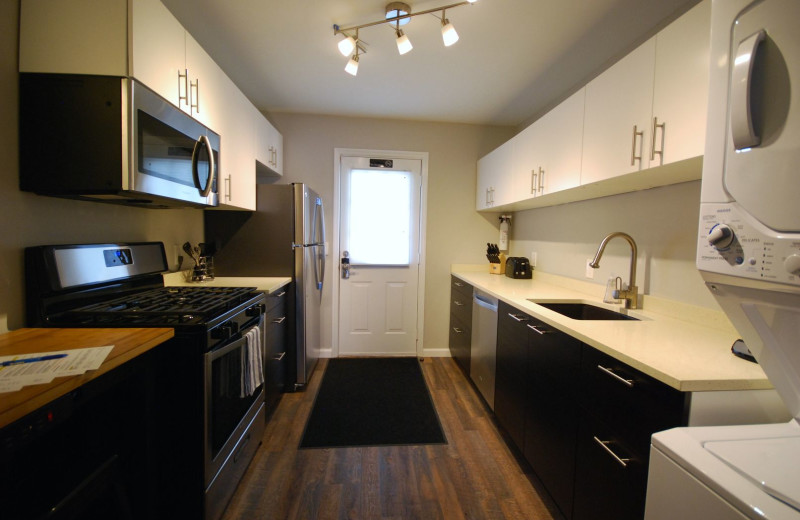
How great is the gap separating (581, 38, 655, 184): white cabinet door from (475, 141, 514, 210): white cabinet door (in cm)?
92

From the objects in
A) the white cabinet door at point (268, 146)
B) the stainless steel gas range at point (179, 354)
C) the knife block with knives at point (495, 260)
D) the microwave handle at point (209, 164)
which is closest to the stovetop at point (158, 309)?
the stainless steel gas range at point (179, 354)

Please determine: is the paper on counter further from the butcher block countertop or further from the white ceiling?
the white ceiling

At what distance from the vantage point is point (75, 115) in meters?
1.14

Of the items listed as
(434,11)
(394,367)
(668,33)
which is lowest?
(394,367)

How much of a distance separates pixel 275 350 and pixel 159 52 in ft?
5.75

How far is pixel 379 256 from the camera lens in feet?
10.8

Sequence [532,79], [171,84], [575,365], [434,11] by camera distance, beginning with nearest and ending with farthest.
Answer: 1. [575,365]
2. [171,84]
3. [434,11]
4. [532,79]

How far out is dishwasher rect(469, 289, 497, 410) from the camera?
7.05 feet

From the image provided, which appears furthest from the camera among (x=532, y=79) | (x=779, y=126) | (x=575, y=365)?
(x=532, y=79)

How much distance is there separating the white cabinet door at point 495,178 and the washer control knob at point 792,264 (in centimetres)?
205

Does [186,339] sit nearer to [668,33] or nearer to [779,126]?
[779,126]

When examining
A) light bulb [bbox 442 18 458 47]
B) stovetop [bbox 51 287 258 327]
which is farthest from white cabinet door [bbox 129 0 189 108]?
light bulb [bbox 442 18 458 47]

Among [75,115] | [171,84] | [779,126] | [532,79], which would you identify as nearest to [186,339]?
[75,115]

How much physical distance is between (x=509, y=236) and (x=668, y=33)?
226cm
